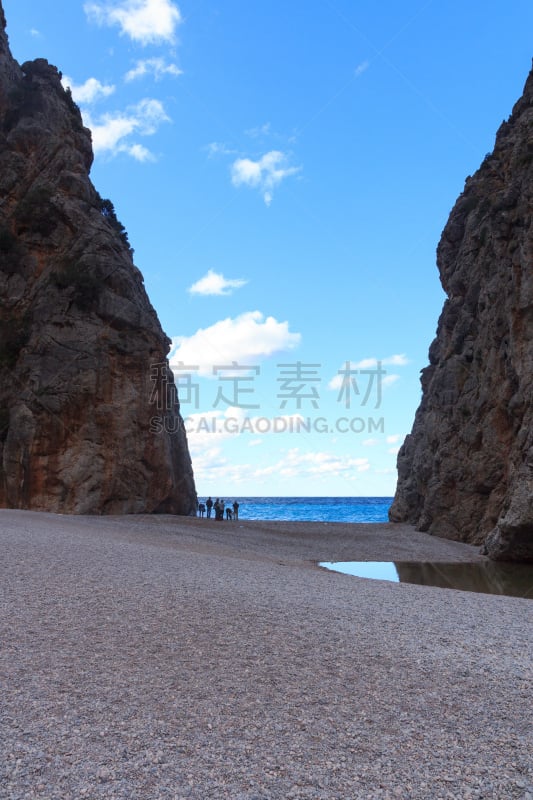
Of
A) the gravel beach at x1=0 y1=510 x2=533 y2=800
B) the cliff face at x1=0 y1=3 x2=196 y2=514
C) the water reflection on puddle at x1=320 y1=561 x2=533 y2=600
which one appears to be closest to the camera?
the gravel beach at x1=0 y1=510 x2=533 y2=800

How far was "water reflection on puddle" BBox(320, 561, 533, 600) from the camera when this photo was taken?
1474 centimetres

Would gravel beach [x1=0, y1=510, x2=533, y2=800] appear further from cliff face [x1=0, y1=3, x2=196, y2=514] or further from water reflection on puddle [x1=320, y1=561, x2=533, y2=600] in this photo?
cliff face [x1=0, y1=3, x2=196, y2=514]

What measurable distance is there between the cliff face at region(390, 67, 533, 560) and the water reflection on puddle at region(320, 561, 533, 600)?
1860 mm

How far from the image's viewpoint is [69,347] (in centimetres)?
3062

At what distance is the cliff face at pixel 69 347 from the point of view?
28594 millimetres

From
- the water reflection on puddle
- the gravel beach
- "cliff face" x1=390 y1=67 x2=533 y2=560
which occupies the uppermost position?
"cliff face" x1=390 y1=67 x2=533 y2=560

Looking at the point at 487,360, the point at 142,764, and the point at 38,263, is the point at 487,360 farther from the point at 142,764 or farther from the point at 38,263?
the point at 142,764

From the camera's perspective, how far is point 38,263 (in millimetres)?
33281

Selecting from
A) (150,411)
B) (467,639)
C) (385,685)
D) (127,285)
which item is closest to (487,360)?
(150,411)

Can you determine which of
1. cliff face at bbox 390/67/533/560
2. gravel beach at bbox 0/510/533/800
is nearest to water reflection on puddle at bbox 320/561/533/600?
cliff face at bbox 390/67/533/560

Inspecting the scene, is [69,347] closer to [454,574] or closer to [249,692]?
[454,574]

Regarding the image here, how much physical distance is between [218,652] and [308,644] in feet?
3.60

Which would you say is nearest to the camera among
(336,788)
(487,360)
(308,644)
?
(336,788)

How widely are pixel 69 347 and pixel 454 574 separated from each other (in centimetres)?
2221
